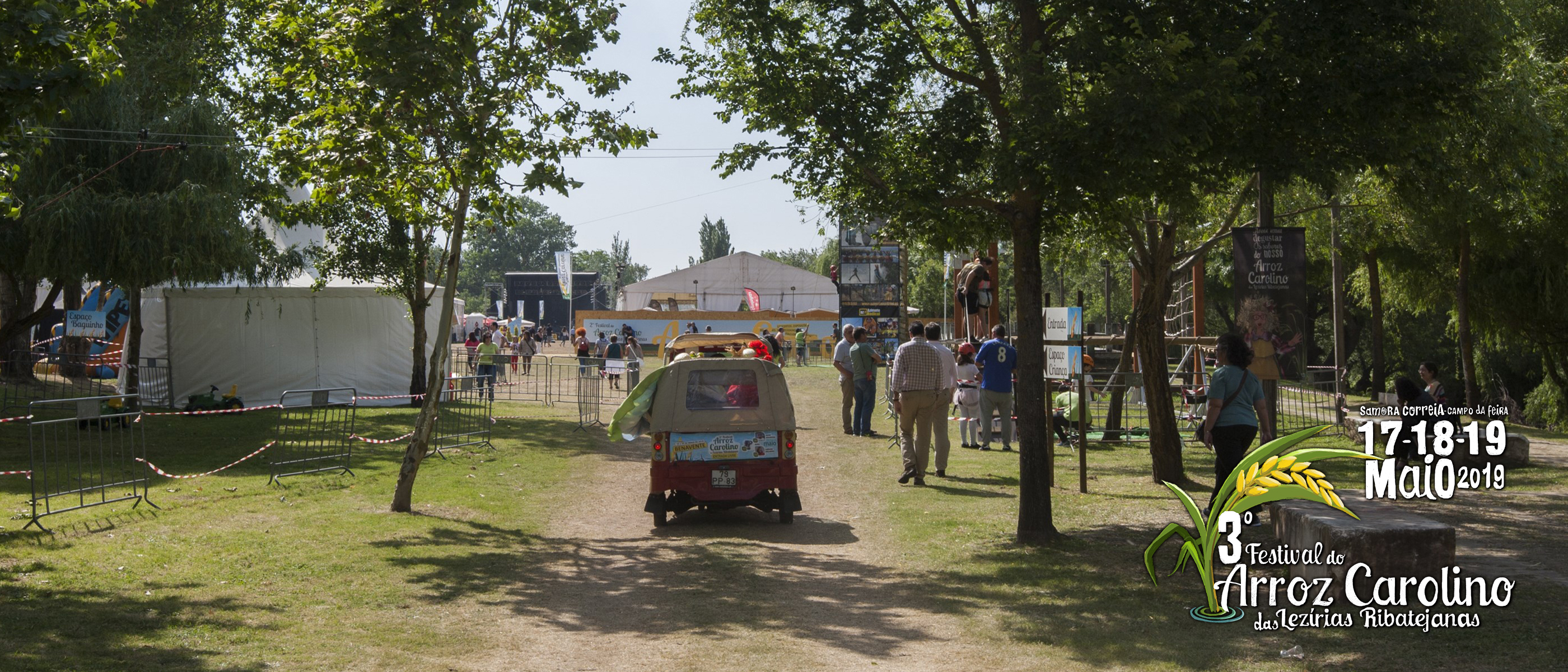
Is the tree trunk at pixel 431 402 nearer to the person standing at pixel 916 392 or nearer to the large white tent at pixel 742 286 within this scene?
the person standing at pixel 916 392

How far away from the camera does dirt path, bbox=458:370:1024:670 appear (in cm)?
678

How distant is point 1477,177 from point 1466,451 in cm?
356

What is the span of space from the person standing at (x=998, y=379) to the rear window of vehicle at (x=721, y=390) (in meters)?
5.32

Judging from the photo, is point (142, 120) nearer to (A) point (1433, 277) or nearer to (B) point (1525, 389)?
(A) point (1433, 277)

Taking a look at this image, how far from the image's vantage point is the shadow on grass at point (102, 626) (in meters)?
6.20

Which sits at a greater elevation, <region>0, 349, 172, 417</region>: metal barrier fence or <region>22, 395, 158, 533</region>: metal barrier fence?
<region>0, 349, 172, 417</region>: metal barrier fence

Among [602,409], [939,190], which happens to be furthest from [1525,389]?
[939,190]

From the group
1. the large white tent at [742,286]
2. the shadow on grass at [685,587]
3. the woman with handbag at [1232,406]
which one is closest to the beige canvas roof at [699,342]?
the shadow on grass at [685,587]

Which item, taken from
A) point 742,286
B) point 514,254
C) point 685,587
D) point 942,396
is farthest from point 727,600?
point 514,254

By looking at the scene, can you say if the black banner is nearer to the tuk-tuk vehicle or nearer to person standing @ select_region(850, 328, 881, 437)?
the tuk-tuk vehicle

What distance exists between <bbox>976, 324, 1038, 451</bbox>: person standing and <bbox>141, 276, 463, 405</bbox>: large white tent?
12493 millimetres

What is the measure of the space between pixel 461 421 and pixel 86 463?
7.50 m

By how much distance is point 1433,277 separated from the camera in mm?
22906

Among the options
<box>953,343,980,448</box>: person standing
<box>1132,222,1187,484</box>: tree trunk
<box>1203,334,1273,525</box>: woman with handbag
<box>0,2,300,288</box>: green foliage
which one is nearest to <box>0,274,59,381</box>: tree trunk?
<box>0,2,300,288</box>: green foliage
